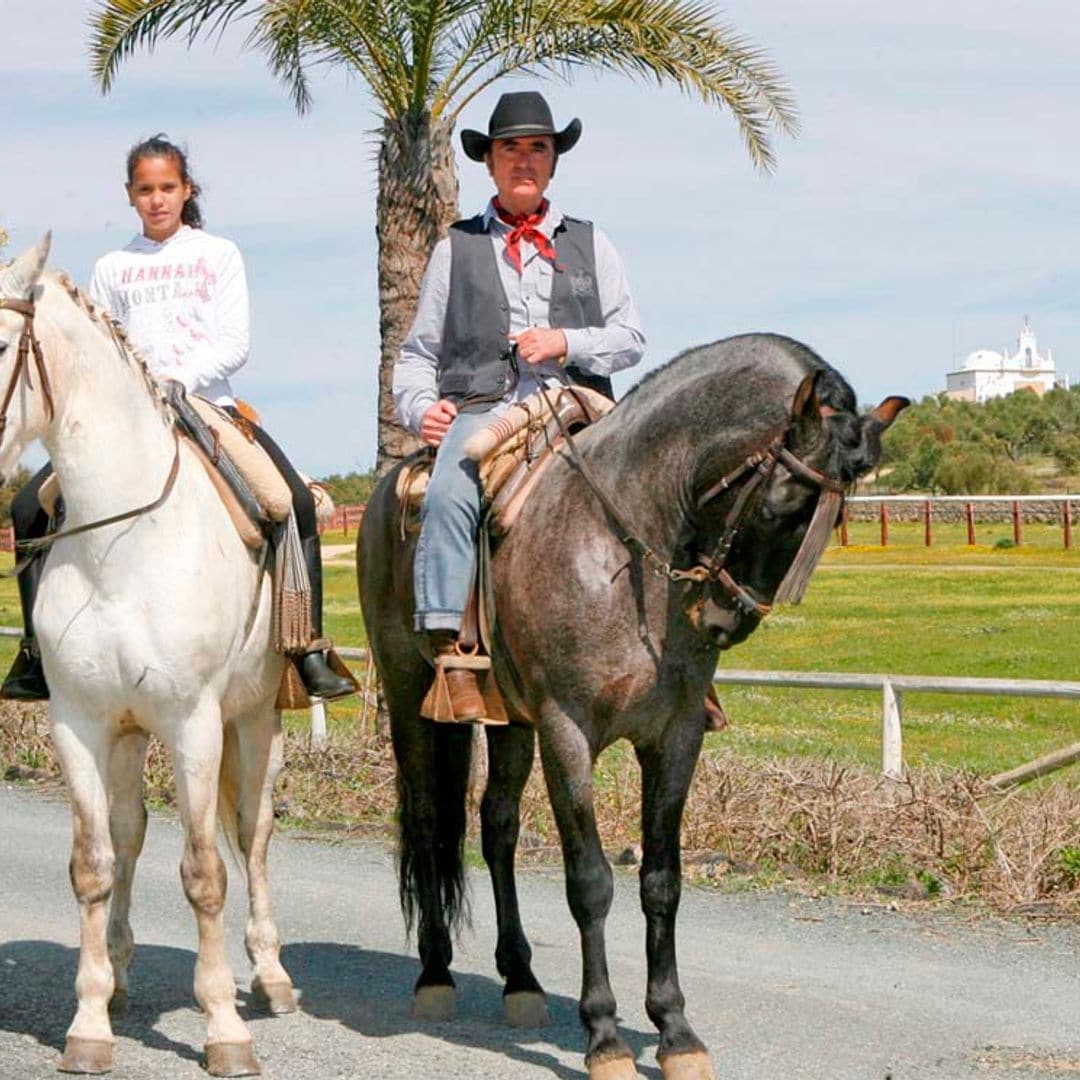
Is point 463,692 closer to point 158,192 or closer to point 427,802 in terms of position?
point 427,802

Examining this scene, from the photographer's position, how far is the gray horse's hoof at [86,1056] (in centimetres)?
Result: 623

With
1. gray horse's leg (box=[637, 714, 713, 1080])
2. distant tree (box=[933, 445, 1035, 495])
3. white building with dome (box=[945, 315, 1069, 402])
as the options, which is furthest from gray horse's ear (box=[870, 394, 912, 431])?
white building with dome (box=[945, 315, 1069, 402])

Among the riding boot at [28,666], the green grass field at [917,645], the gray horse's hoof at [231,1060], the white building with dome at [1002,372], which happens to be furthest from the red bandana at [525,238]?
the white building with dome at [1002,372]

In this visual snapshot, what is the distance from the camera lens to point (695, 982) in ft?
24.6

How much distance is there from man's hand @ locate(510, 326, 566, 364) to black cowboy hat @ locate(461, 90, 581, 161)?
77 centimetres

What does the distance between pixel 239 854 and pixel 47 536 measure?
171cm

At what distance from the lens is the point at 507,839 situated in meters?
7.41

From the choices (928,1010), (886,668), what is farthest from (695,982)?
(886,668)

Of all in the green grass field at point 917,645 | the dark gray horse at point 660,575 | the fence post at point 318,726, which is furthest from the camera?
the green grass field at point 917,645

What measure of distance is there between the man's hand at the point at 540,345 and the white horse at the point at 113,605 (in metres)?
1.23

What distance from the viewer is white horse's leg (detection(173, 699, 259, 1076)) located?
632 centimetres

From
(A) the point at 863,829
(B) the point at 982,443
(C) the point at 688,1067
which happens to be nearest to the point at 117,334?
(C) the point at 688,1067

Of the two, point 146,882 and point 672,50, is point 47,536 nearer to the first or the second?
point 146,882

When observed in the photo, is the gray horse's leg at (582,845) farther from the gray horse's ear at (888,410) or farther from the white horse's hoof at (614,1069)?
the gray horse's ear at (888,410)
